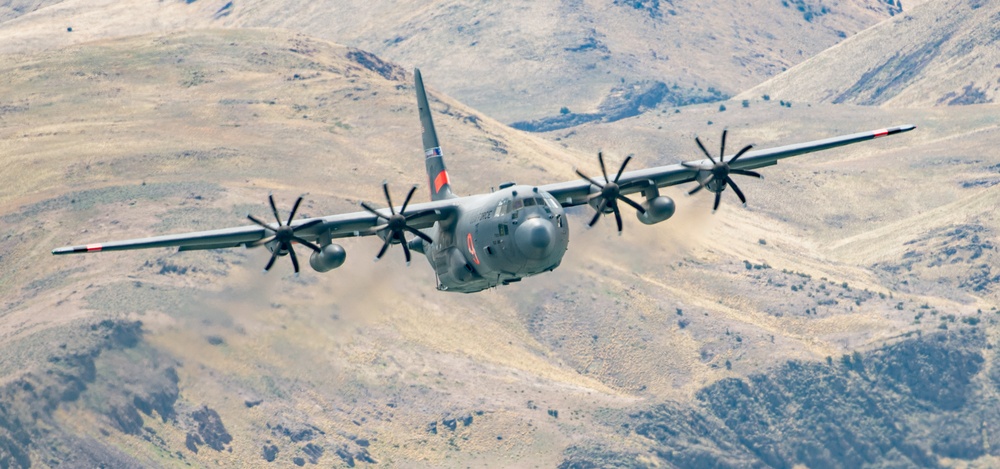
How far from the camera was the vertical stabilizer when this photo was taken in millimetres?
85113

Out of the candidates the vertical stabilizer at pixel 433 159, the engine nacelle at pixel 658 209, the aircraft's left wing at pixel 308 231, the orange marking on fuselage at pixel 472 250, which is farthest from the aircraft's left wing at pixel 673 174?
the vertical stabilizer at pixel 433 159

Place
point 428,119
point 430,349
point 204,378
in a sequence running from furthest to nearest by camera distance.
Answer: point 430,349
point 204,378
point 428,119

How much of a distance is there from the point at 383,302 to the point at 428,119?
9627 cm

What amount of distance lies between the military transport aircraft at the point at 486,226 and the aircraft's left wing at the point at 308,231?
0.16 feet

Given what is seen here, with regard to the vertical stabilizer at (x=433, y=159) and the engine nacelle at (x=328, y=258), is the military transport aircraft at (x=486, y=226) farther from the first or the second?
the vertical stabilizer at (x=433, y=159)

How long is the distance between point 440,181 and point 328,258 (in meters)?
16.9

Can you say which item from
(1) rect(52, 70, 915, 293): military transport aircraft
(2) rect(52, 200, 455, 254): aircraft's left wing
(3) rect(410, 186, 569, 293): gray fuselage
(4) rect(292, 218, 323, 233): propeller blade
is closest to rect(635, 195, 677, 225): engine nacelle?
(1) rect(52, 70, 915, 293): military transport aircraft

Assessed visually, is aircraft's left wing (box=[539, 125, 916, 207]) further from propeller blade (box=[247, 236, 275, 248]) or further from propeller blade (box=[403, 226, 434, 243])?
propeller blade (box=[247, 236, 275, 248])

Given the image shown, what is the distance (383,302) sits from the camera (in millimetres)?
183250

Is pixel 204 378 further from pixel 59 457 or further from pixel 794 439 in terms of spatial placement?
pixel 794 439

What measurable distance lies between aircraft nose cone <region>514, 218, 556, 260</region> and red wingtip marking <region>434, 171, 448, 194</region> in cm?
1967

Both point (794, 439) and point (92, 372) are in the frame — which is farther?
point (794, 439)

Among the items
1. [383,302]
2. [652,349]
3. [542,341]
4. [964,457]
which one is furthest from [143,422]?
[964,457]

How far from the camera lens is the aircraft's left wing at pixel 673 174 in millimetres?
74250
